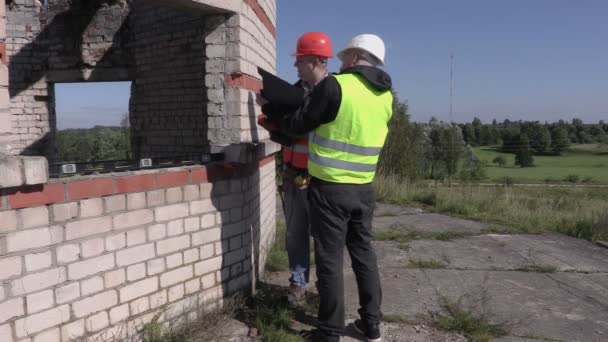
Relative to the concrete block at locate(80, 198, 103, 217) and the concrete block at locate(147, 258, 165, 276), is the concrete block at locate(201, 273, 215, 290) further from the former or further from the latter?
the concrete block at locate(80, 198, 103, 217)

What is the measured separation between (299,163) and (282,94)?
0.66 metres

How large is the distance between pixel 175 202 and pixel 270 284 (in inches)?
59.2

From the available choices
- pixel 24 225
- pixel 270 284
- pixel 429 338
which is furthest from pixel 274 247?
pixel 24 225

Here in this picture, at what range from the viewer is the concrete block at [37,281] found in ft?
7.78

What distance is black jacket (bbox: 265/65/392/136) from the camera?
272 cm

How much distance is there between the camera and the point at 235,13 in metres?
3.68

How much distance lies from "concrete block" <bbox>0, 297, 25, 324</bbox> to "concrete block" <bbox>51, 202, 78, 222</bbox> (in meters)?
0.47

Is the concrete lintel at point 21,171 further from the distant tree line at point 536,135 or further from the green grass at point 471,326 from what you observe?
the distant tree line at point 536,135

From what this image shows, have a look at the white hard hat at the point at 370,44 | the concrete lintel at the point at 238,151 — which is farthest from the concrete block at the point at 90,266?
the white hard hat at the point at 370,44

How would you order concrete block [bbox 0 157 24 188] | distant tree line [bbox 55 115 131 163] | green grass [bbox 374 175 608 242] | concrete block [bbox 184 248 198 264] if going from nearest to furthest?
concrete block [bbox 0 157 24 188] → concrete block [bbox 184 248 198 264] → green grass [bbox 374 175 608 242] → distant tree line [bbox 55 115 131 163]

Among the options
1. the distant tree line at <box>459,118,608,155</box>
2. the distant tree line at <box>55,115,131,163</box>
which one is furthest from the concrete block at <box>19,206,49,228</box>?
the distant tree line at <box>459,118,608,155</box>

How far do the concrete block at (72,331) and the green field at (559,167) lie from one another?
39365 millimetres

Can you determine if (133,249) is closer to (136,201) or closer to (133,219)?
(133,219)

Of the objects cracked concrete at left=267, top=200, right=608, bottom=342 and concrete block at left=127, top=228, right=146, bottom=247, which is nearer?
concrete block at left=127, top=228, right=146, bottom=247
